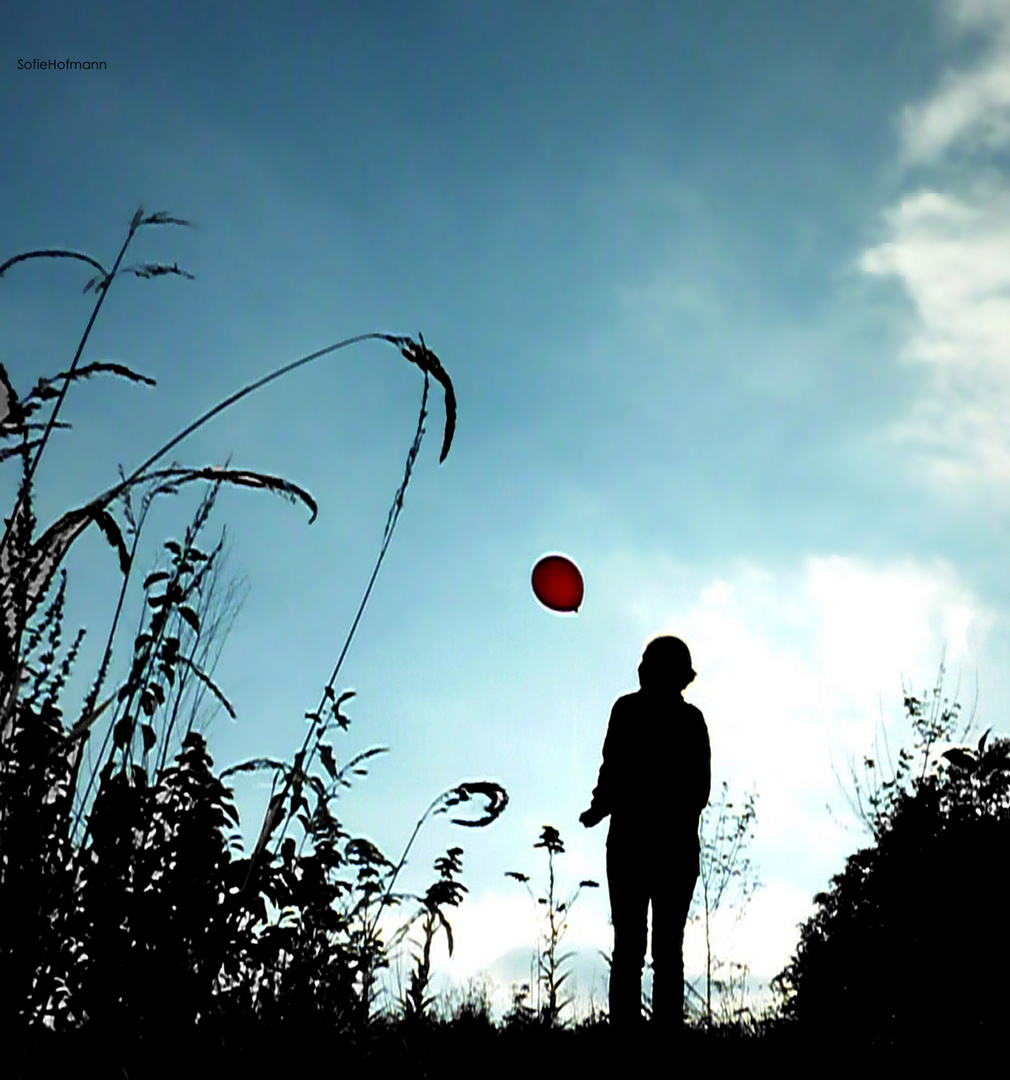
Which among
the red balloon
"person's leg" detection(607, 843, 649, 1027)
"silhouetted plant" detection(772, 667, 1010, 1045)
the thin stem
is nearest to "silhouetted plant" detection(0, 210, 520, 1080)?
the thin stem

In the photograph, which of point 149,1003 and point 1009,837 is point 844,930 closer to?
point 1009,837

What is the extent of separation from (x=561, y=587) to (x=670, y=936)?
7.34ft

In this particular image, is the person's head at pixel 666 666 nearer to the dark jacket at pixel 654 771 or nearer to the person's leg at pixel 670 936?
the dark jacket at pixel 654 771

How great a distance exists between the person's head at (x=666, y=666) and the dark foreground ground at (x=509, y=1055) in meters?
A: 1.70

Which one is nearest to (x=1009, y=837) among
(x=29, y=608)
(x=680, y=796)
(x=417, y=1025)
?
(x=680, y=796)

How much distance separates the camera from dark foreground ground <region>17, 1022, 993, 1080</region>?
2.04m

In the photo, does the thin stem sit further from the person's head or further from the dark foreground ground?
the person's head

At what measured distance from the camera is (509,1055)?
533cm

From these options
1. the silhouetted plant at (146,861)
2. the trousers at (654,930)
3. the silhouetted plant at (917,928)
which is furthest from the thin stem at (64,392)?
the silhouetted plant at (917,928)

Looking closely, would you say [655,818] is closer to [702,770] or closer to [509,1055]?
[702,770]

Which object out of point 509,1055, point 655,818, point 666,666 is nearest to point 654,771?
point 655,818

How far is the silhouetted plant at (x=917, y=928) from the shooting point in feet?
23.5

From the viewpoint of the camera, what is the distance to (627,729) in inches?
206

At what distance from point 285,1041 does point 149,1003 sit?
0.63 m
